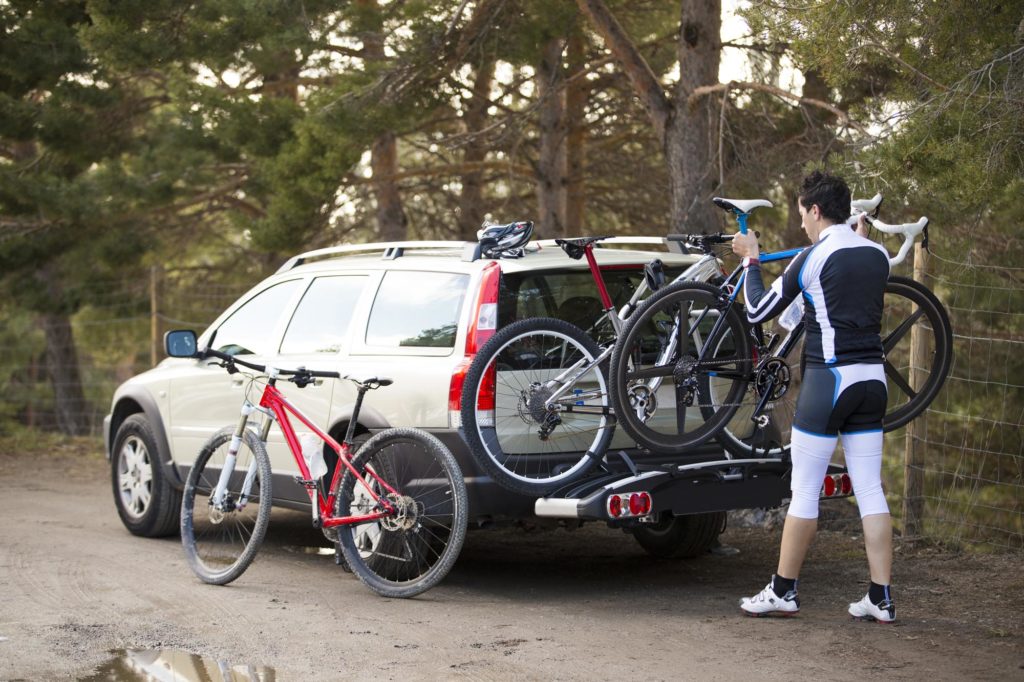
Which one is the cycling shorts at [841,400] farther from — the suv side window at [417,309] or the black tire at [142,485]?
the black tire at [142,485]

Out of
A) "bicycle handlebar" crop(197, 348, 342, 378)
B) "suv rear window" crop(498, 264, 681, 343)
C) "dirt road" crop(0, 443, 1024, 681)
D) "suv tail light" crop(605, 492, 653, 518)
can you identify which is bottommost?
"dirt road" crop(0, 443, 1024, 681)

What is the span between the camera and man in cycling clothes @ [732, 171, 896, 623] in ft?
20.1

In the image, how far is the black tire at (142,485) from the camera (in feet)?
30.0

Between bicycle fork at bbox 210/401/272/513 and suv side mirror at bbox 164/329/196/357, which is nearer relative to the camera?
bicycle fork at bbox 210/401/272/513

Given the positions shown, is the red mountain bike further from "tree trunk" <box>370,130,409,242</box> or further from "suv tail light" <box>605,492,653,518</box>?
"tree trunk" <box>370,130,409,242</box>

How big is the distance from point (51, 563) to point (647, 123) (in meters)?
8.27

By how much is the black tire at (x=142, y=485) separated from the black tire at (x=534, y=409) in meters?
3.38

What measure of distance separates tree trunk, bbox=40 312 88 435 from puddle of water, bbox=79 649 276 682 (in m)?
12.6

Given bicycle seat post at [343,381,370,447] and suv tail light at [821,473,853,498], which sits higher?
bicycle seat post at [343,381,370,447]

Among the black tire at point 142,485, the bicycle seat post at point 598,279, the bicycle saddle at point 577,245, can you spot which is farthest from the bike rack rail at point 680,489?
the black tire at point 142,485

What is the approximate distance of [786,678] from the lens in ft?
17.7

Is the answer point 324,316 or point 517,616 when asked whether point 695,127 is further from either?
Answer: point 517,616

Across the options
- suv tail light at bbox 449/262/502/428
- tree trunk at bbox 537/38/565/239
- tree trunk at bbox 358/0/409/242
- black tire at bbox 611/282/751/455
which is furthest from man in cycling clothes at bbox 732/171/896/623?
tree trunk at bbox 358/0/409/242

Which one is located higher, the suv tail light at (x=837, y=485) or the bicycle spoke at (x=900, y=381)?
the bicycle spoke at (x=900, y=381)
